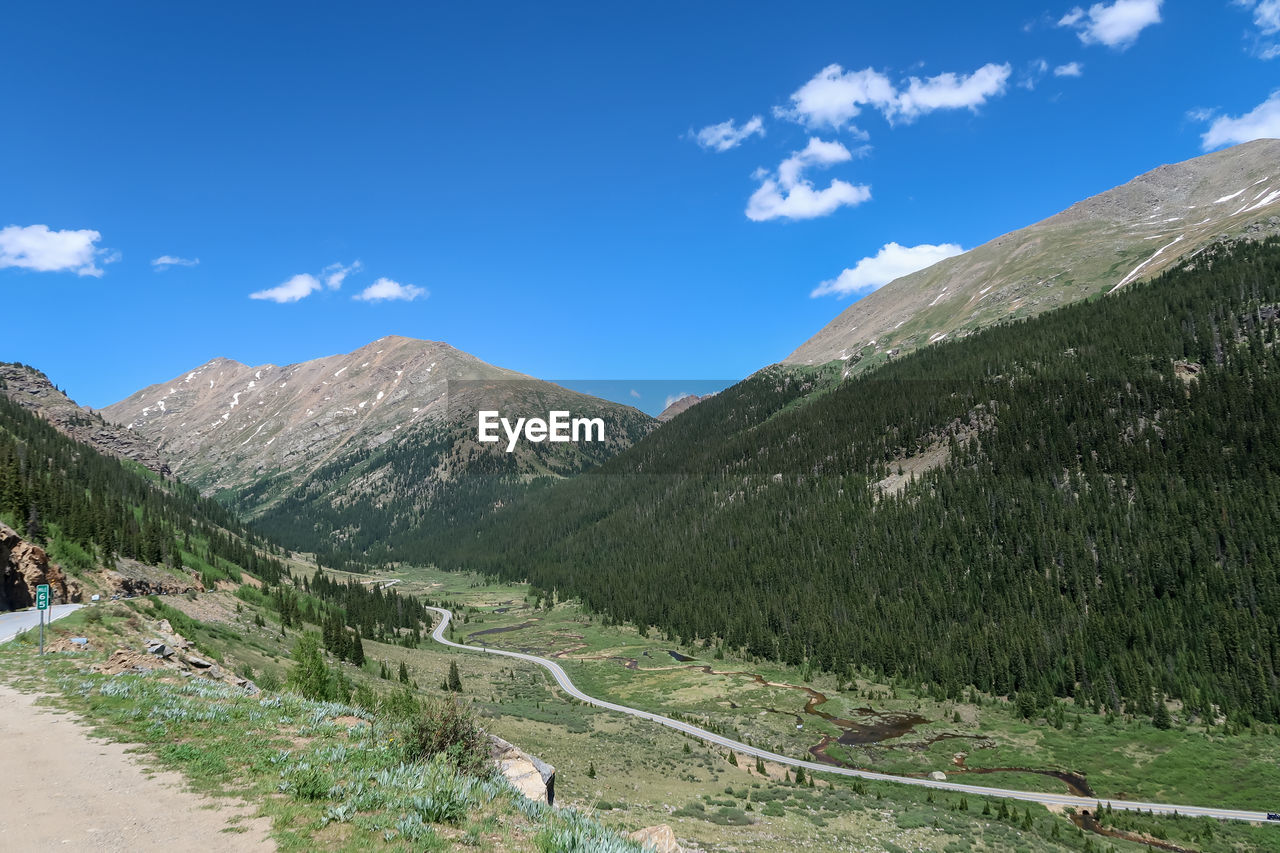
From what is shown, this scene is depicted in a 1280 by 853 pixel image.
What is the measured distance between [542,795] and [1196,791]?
8496cm

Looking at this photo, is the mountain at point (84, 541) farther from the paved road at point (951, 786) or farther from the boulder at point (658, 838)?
the paved road at point (951, 786)

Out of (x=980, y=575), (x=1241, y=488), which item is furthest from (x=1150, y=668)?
(x=1241, y=488)

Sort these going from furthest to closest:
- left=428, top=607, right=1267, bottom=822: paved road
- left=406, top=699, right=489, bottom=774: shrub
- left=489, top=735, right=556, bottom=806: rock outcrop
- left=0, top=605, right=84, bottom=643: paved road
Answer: left=428, top=607, right=1267, bottom=822: paved road < left=0, top=605, right=84, bottom=643: paved road < left=489, top=735, right=556, bottom=806: rock outcrop < left=406, top=699, right=489, bottom=774: shrub

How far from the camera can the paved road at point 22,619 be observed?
33.5 meters

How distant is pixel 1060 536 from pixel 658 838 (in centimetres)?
14670

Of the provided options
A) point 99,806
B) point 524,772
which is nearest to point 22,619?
point 99,806

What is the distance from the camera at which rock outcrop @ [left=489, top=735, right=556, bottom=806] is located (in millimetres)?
20344

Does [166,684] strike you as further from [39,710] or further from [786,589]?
[786,589]

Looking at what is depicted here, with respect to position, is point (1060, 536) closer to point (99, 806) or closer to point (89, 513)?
point (99, 806)

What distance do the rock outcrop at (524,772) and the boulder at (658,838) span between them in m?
3.38

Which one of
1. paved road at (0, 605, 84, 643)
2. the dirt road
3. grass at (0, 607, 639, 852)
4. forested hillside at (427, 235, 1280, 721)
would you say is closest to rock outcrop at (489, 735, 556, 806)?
grass at (0, 607, 639, 852)

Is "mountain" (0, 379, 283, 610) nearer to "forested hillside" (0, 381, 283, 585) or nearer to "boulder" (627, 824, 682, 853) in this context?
"forested hillside" (0, 381, 283, 585)

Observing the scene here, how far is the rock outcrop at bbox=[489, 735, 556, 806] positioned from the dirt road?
335 inches

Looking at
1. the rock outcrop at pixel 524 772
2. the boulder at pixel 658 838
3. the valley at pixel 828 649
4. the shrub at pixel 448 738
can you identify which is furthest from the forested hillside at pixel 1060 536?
the shrub at pixel 448 738
